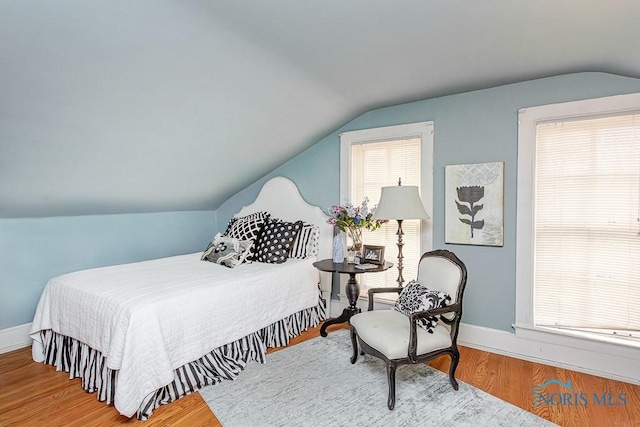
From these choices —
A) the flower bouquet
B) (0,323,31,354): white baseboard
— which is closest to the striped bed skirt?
(0,323,31,354): white baseboard

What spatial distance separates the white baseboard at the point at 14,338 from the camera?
3.14 metres

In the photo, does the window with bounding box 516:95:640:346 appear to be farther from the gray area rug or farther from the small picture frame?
the small picture frame

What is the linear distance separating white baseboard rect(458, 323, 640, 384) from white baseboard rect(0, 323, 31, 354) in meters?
3.97

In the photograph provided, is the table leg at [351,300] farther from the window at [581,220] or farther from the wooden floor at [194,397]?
the window at [581,220]

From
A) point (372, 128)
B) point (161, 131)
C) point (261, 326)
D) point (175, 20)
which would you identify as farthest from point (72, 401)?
point (372, 128)

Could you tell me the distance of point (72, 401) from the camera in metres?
2.41

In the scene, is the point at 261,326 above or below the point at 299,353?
above

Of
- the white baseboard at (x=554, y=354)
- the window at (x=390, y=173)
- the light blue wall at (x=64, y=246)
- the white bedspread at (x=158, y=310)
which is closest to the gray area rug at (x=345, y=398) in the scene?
the white bedspread at (x=158, y=310)

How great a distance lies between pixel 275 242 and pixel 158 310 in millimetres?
1495

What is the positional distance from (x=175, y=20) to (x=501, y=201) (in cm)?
274

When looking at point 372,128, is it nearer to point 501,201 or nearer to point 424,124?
point 424,124

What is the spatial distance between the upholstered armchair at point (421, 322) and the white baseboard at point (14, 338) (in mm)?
2984

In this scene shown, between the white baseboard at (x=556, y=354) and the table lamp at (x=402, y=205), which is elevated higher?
the table lamp at (x=402, y=205)

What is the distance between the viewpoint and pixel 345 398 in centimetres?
241
